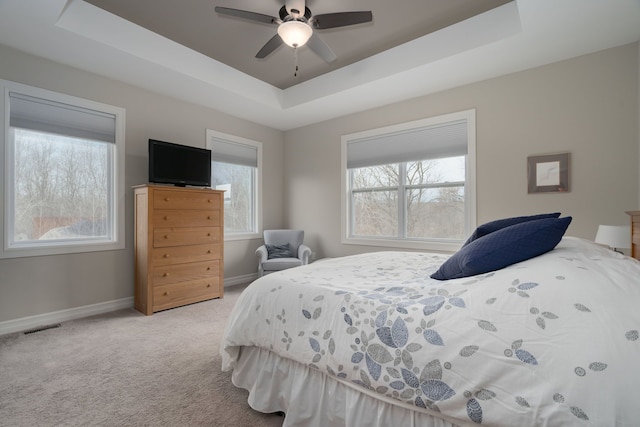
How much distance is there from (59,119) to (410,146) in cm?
407

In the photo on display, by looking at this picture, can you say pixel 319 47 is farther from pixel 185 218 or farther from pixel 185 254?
pixel 185 254

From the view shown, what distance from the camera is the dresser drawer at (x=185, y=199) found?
335 cm

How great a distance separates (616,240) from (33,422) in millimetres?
3867

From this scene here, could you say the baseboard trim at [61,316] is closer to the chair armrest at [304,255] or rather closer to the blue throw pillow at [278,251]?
the blue throw pillow at [278,251]

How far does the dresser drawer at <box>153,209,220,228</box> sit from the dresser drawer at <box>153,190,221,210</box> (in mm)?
61

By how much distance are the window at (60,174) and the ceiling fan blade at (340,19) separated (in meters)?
2.57

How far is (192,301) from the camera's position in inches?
142

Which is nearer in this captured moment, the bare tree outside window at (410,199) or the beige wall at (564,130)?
the beige wall at (564,130)

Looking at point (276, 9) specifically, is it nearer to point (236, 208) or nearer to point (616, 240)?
point (236, 208)

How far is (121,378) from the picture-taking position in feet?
6.57

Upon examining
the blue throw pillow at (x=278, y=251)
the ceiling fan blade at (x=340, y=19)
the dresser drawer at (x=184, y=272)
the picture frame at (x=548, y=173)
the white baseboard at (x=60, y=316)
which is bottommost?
the white baseboard at (x=60, y=316)

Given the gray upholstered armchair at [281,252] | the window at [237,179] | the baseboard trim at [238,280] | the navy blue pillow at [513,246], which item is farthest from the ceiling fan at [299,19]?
the baseboard trim at [238,280]

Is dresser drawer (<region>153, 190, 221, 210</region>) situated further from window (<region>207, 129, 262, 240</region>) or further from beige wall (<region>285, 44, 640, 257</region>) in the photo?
beige wall (<region>285, 44, 640, 257</region>)

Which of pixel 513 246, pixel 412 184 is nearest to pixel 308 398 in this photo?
pixel 513 246
